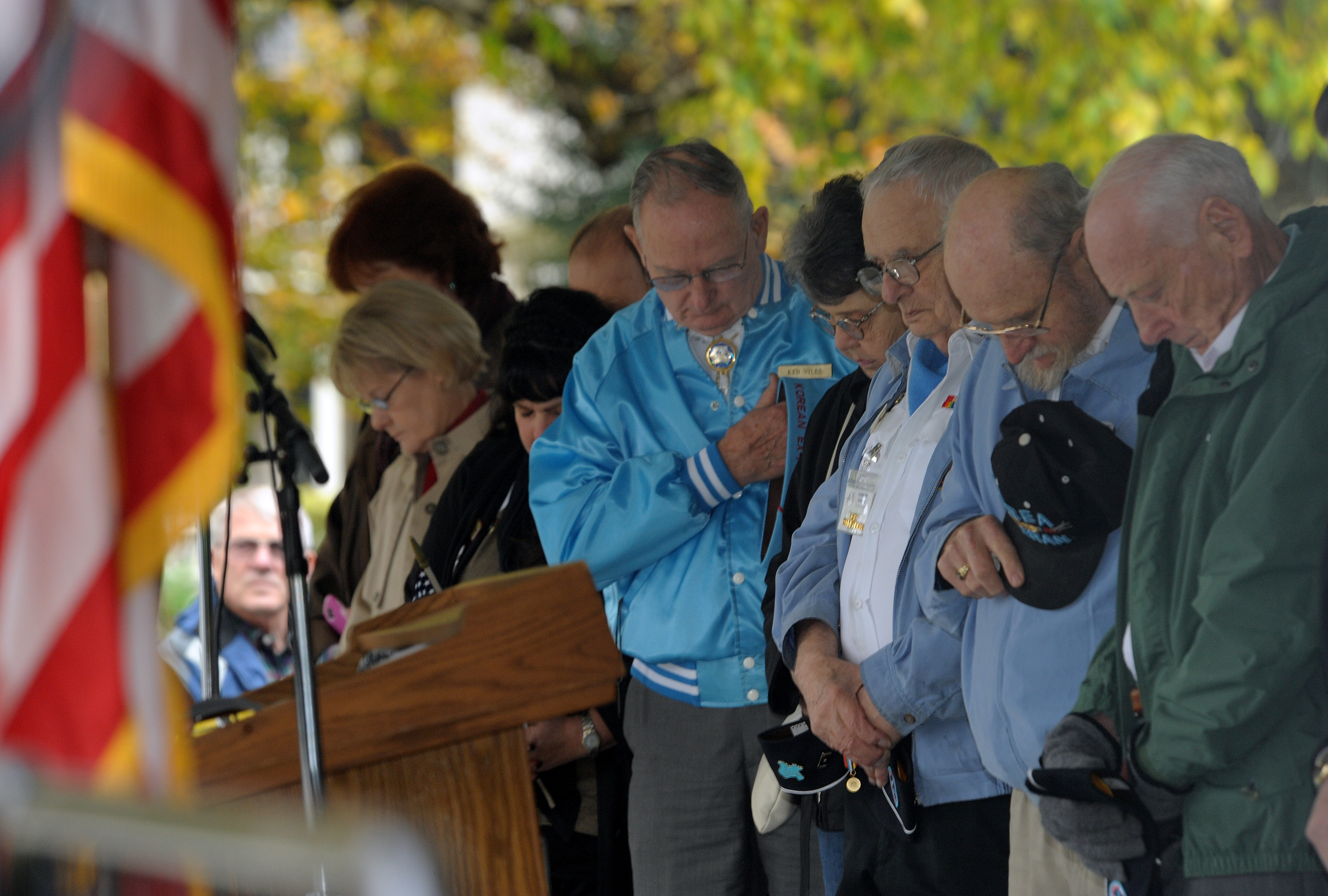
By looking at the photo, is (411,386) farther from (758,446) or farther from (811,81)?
(811,81)

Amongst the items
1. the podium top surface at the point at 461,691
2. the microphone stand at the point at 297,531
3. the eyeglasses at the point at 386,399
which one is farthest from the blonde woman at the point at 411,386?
the podium top surface at the point at 461,691

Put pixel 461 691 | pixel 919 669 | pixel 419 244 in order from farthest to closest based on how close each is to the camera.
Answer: pixel 419 244 < pixel 919 669 < pixel 461 691

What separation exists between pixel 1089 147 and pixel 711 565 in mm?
5405

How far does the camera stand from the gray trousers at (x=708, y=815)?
9.52 ft

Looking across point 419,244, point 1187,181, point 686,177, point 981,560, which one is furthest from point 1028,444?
point 419,244

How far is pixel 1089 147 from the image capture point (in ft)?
24.7

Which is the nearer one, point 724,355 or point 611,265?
point 724,355

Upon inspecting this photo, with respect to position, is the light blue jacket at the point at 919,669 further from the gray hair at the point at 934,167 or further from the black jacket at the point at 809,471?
the gray hair at the point at 934,167

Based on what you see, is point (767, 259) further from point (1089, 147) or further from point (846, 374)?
point (1089, 147)

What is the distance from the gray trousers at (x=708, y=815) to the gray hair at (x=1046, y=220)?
3.82 feet

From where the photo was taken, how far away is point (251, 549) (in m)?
5.25

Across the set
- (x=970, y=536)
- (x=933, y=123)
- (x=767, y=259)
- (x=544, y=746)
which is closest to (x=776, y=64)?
(x=933, y=123)

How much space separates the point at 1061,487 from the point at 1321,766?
543 mm

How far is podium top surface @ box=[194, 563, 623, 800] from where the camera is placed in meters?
2.01
